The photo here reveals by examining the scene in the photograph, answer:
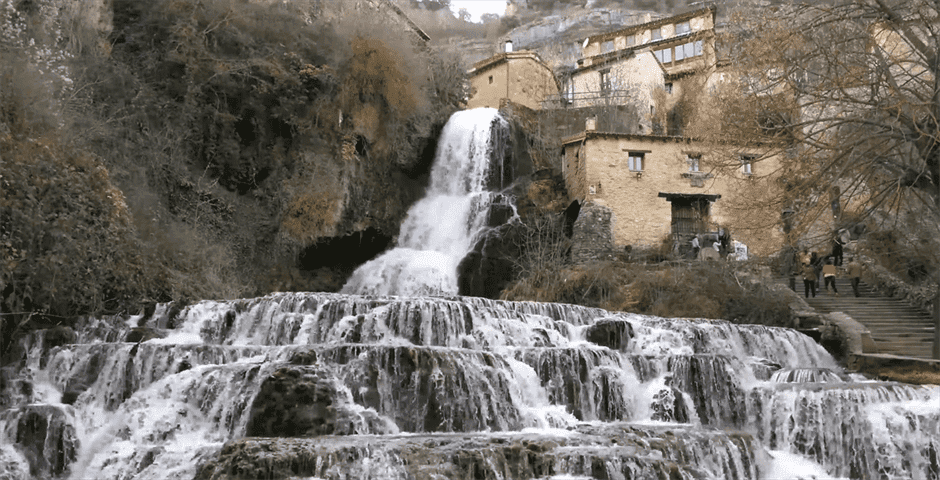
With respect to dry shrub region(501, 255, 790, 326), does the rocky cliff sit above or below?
above

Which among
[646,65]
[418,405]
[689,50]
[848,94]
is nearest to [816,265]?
[848,94]

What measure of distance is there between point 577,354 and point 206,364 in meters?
6.20

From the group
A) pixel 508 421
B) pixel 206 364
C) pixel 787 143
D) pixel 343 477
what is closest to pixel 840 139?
pixel 787 143

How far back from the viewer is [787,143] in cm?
1427

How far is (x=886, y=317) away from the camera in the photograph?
19797 millimetres

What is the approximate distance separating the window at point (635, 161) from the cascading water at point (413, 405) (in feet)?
45.0

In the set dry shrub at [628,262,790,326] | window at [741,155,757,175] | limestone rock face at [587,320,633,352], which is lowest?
limestone rock face at [587,320,633,352]

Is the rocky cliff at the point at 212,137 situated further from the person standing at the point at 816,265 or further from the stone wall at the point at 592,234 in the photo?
the person standing at the point at 816,265

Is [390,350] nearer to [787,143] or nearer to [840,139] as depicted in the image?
[787,143]

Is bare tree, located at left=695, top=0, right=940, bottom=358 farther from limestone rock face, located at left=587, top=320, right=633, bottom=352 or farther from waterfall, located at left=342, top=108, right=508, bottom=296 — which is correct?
waterfall, located at left=342, top=108, right=508, bottom=296

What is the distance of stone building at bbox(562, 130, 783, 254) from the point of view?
27.2 m

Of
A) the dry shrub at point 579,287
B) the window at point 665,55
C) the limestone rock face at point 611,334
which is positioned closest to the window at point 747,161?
the limestone rock face at point 611,334

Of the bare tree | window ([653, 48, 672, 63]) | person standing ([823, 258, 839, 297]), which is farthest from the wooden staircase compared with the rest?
window ([653, 48, 672, 63])

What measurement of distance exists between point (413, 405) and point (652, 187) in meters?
18.6
